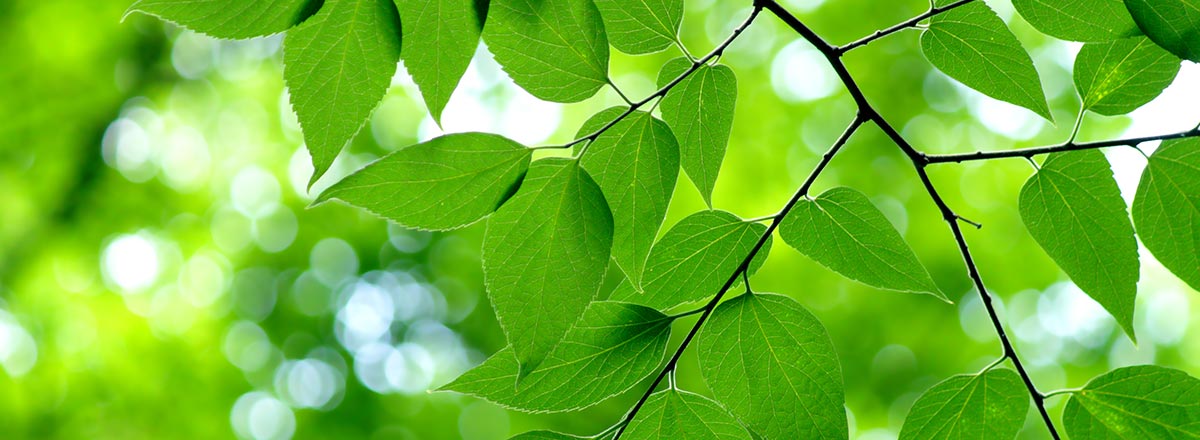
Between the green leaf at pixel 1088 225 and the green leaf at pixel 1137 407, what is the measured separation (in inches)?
1.9

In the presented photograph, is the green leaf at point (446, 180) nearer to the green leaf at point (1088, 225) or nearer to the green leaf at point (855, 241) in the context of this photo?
the green leaf at point (855, 241)

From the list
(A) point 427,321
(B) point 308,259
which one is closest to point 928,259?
(A) point 427,321

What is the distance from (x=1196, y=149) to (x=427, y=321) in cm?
381

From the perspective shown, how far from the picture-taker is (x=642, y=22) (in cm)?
50

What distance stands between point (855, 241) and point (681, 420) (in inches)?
6.1

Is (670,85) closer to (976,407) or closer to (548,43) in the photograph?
(548,43)

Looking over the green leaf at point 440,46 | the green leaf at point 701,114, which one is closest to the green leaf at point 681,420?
the green leaf at point 701,114

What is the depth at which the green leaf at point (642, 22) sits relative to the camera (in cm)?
49

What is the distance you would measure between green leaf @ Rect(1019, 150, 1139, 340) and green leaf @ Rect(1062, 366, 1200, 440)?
0.16 feet

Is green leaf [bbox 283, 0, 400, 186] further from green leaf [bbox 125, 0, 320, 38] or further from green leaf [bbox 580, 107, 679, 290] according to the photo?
green leaf [bbox 580, 107, 679, 290]

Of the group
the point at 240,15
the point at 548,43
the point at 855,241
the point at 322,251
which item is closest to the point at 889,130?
the point at 855,241

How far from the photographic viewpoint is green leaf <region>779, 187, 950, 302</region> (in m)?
0.50

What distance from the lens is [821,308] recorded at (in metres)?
3.75

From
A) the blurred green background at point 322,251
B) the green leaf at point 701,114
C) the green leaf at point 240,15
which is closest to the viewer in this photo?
the green leaf at point 240,15
